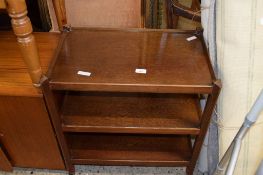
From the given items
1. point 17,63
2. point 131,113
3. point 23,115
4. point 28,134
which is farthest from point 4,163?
point 131,113

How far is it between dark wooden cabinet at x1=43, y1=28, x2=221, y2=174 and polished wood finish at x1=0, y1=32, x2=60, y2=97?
0.07 meters

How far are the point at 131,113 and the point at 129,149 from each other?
0.24 m

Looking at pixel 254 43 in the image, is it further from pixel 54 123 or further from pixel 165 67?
pixel 54 123

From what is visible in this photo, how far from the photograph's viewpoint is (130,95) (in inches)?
47.5

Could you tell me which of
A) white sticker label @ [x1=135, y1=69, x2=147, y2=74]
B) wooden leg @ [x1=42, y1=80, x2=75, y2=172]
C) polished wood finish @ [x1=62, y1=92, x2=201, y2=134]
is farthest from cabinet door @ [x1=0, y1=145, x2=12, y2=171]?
white sticker label @ [x1=135, y1=69, x2=147, y2=74]

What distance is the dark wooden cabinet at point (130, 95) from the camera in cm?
91

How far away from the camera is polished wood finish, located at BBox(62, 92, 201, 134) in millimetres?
1066

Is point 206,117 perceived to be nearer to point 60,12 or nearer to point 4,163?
point 60,12

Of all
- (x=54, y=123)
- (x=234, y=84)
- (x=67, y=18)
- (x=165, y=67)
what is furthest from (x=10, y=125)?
(x=234, y=84)

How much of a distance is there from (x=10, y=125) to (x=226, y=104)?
2.72ft

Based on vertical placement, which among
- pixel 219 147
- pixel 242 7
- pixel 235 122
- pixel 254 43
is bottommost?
pixel 219 147

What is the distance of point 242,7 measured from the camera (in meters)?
0.95

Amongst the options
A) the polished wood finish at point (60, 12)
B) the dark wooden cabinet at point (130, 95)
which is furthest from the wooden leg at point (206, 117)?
the polished wood finish at point (60, 12)

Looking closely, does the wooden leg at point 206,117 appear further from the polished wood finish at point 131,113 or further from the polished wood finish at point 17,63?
→ the polished wood finish at point 17,63
